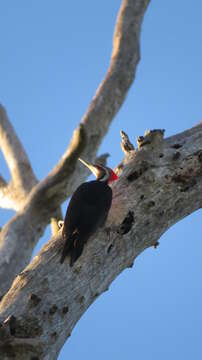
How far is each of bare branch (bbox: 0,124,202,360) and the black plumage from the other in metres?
0.05

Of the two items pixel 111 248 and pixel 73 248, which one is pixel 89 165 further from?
pixel 73 248

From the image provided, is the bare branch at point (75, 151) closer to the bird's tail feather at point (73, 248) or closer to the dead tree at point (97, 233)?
the dead tree at point (97, 233)

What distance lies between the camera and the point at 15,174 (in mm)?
6012

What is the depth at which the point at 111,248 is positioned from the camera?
2.99 meters

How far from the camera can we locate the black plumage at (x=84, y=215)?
2.87 metres

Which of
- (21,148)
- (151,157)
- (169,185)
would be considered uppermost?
(21,148)

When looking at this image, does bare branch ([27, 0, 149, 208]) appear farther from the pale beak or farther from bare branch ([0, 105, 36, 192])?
bare branch ([0, 105, 36, 192])

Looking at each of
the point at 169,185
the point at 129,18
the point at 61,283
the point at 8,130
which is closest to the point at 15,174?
the point at 8,130

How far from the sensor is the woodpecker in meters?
2.87

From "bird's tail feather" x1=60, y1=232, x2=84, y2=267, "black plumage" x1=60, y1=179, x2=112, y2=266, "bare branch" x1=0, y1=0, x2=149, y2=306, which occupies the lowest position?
"bird's tail feather" x1=60, y1=232, x2=84, y2=267

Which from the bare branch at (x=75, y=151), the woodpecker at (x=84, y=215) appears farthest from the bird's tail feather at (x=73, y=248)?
the bare branch at (x=75, y=151)

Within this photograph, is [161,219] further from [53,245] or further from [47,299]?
[47,299]

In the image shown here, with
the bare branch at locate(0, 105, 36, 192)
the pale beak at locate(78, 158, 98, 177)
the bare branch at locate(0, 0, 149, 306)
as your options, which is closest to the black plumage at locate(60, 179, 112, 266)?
the bare branch at locate(0, 0, 149, 306)

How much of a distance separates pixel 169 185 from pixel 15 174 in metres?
2.99
